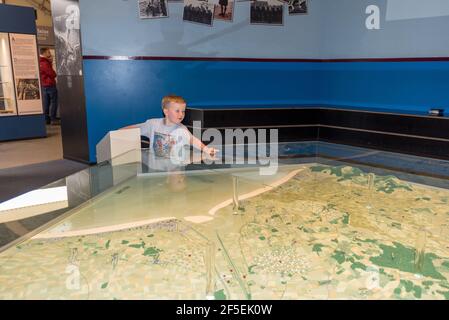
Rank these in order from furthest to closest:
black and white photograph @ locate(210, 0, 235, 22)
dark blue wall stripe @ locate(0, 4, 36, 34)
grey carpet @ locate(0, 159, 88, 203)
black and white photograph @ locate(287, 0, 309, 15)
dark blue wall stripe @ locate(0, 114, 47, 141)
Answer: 1. dark blue wall stripe @ locate(0, 114, 47, 141)
2. dark blue wall stripe @ locate(0, 4, 36, 34)
3. black and white photograph @ locate(287, 0, 309, 15)
4. black and white photograph @ locate(210, 0, 235, 22)
5. grey carpet @ locate(0, 159, 88, 203)

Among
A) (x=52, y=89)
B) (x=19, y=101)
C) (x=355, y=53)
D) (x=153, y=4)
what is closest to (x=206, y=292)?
(x=153, y=4)

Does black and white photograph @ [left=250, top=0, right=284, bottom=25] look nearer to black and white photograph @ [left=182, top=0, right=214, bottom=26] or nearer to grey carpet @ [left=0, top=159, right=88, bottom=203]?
black and white photograph @ [left=182, top=0, right=214, bottom=26]

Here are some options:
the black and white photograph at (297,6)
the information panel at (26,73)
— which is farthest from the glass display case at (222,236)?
the information panel at (26,73)

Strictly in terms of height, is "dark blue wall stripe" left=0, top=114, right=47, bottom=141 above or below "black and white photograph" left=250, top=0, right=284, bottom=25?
below

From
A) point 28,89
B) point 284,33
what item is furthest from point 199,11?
point 28,89

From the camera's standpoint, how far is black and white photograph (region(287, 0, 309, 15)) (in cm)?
576

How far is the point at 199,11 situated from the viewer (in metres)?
5.20

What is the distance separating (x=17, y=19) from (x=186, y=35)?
3.30 meters

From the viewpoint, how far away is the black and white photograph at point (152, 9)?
485 centimetres

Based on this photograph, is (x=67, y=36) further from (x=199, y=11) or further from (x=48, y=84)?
(x=48, y=84)

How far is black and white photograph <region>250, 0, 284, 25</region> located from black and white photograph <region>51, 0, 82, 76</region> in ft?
7.88

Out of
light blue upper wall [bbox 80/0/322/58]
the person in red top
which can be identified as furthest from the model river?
the person in red top

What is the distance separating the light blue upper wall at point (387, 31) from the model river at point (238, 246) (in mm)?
3528

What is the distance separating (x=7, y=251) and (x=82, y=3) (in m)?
3.91
